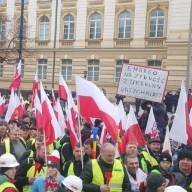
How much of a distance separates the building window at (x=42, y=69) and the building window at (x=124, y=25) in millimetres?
6648

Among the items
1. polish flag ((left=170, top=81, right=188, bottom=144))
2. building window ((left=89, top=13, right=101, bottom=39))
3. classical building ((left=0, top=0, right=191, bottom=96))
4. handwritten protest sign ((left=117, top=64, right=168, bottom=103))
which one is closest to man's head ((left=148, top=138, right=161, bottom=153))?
polish flag ((left=170, top=81, right=188, bottom=144))

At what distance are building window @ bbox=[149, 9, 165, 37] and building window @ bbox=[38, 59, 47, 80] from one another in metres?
8.96

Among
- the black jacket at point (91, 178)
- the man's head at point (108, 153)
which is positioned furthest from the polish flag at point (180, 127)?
the man's head at point (108, 153)

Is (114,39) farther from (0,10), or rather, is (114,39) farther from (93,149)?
(93,149)

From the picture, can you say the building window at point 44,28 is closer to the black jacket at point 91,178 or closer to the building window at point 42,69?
the building window at point 42,69

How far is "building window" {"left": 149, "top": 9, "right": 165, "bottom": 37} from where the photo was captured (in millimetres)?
33812

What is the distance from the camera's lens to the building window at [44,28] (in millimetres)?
38875

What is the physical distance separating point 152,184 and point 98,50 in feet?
102

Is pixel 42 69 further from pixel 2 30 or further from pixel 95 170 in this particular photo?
pixel 95 170

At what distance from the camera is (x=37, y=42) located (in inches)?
1549

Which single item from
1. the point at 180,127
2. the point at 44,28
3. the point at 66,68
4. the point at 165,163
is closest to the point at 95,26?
the point at 66,68

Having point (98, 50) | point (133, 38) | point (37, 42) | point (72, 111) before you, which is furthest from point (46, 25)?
point (72, 111)

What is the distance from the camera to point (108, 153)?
18.8 ft

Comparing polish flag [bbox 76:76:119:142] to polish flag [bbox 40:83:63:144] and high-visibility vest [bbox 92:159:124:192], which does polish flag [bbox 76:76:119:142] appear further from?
high-visibility vest [bbox 92:159:124:192]
